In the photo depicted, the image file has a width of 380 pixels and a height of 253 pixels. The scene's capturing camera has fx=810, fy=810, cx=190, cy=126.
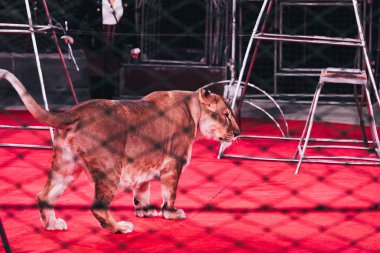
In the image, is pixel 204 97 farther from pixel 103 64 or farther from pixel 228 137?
pixel 103 64

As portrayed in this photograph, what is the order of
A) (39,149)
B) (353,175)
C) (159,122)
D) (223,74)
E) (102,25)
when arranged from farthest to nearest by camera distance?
1. (223,74)
2. (102,25)
3. (39,149)
4. (353,175)
5. (159,122)

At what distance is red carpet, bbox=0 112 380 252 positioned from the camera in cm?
339

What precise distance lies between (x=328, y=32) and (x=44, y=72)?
10.3 feet

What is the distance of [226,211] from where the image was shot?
399 cm

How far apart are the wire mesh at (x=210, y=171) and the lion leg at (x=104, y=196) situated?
57 millimetres

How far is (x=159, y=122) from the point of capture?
12.5 ft

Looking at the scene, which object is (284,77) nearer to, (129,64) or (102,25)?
(129,64)

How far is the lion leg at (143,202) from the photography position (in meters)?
3.86

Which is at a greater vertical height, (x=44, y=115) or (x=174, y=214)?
(x=44, y=115)

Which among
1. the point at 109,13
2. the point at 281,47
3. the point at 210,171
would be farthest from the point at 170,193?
the point at 281,47

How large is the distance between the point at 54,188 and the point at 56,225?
162 millimetres

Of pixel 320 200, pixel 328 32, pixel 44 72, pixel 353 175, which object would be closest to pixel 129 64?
pixel 44 72

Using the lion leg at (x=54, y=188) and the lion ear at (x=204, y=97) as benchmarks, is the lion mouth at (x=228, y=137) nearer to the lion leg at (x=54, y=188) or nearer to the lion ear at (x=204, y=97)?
the lion ear at (x=204, y=97)

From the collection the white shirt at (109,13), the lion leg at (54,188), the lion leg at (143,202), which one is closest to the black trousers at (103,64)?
the white shirt at (109,13)
